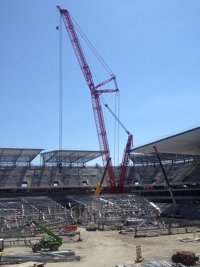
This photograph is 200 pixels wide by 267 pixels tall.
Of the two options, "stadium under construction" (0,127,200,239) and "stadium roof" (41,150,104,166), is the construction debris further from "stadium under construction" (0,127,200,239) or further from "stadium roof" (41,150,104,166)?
"stadium roof" (41,150,104,166)

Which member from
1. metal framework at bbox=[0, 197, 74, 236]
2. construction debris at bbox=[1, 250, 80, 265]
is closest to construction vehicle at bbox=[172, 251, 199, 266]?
construction debris at bbox=[1, 250, 80, 265]

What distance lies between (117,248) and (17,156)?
5986 cm

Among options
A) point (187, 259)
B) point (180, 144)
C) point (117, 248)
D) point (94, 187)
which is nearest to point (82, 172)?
point (94, 187)

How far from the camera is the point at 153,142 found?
76250mm

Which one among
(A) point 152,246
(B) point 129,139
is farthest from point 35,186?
(A) point 152,246

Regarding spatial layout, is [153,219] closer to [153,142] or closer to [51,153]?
[153,142]

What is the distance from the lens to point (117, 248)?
128ft

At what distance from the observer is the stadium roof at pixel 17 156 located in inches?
3557

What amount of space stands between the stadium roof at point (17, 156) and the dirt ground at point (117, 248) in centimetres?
4469

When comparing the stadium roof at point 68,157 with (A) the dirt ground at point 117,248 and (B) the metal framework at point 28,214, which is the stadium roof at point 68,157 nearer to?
(B) the metal framework at point 28,214

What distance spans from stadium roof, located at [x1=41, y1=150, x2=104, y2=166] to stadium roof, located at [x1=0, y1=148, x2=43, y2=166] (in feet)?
12.8

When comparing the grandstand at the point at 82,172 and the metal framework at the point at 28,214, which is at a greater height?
the grandstand at the point at 82,172

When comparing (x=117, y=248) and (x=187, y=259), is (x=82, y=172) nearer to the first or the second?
(x=117, y=248)

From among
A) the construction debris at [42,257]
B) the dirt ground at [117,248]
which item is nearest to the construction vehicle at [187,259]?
the dirt ground at [117,248]
